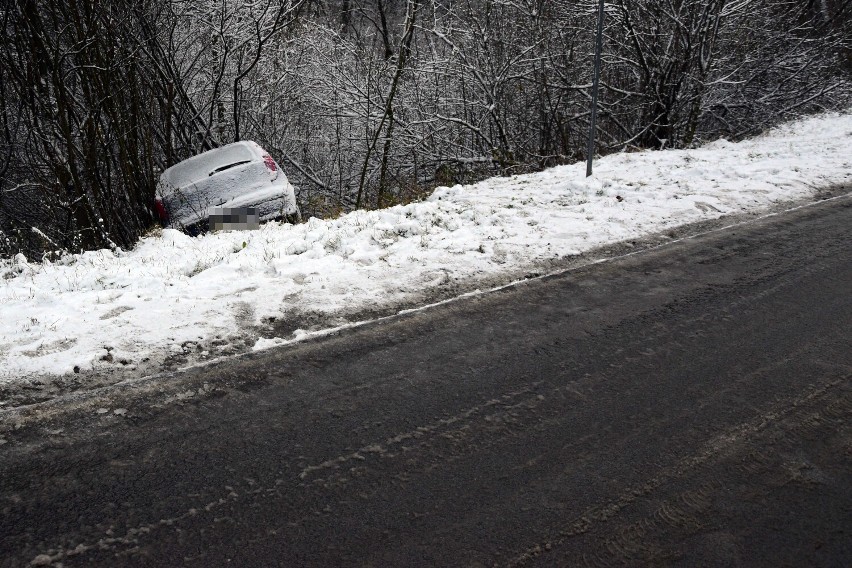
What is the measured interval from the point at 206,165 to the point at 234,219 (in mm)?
1547

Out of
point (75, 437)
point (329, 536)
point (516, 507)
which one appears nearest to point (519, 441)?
point (516, 507)

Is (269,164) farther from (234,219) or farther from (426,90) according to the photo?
(426,90)

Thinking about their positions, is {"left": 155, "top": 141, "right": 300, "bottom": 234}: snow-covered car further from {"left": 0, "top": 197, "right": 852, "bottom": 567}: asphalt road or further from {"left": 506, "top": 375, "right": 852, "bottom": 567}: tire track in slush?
{"left": 506, "top": 375, "right": 852, "bottom": 567}: tire track in slush

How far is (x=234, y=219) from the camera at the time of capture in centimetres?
842

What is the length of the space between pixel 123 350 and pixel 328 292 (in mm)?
1562

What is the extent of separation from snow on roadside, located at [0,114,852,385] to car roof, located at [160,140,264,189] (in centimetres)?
209

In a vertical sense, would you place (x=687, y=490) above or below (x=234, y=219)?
below

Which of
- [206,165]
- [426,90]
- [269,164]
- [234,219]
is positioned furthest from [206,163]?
[426,90]

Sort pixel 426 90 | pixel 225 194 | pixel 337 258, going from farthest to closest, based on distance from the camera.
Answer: pixel 426 90
pixel 225 194
pixel 337 258

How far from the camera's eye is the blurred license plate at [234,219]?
8.35 metres

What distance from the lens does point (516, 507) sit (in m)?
2.60

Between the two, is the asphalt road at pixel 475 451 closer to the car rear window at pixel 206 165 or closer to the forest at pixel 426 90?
the car rear window at pixel 206 165

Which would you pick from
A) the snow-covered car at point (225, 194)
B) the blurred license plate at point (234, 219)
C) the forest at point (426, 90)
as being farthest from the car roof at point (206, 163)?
the forest at point (426, 90)

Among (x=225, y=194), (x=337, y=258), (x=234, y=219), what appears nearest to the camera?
(x=337, y=258)
